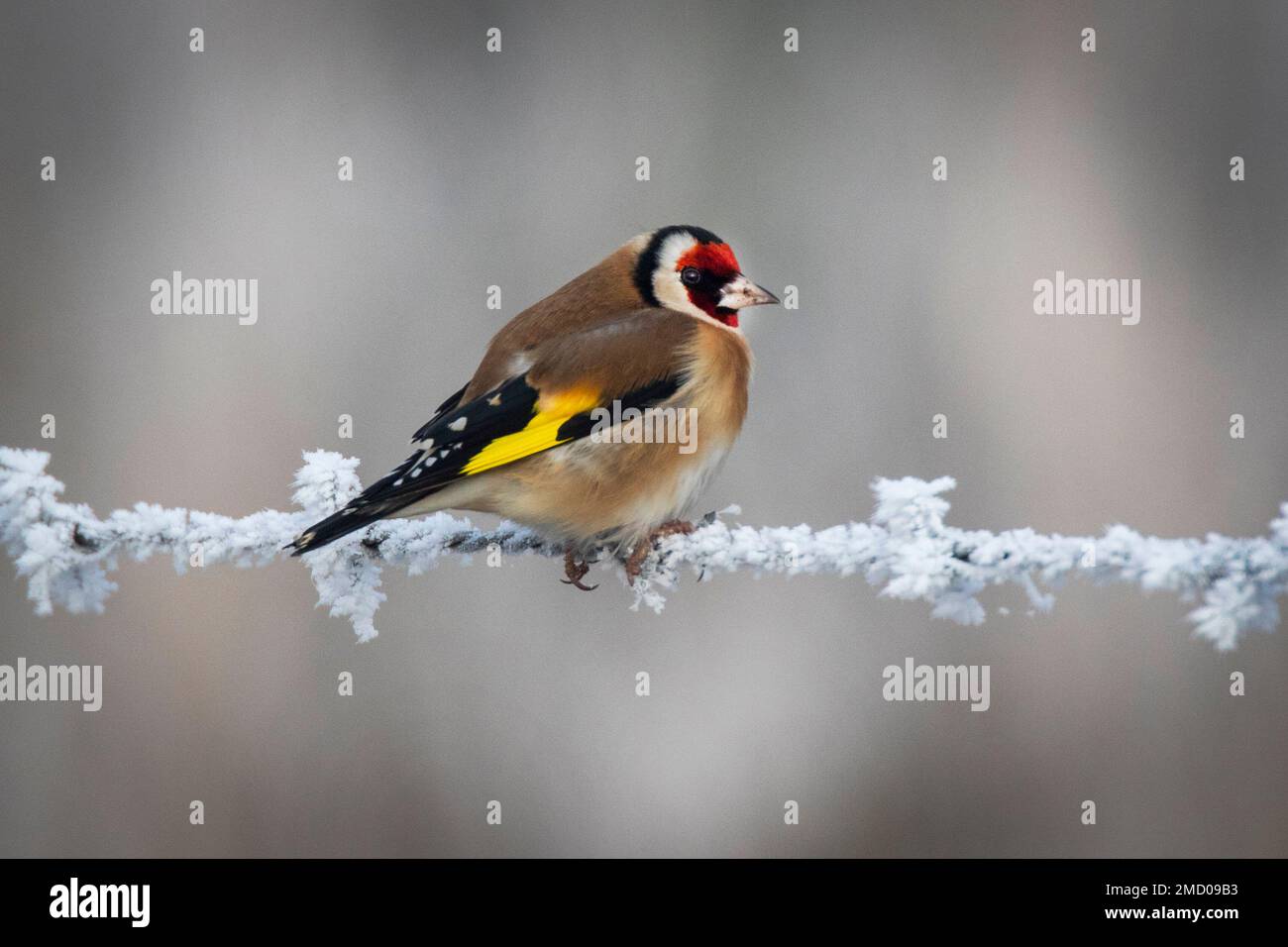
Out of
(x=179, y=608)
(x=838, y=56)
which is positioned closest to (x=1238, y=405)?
(x=838, y=56)

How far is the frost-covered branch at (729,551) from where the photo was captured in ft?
4.78

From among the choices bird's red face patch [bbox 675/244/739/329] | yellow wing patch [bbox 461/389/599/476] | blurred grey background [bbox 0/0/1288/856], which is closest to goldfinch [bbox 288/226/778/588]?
yellow wing patch [bbox 461/389/599/476]

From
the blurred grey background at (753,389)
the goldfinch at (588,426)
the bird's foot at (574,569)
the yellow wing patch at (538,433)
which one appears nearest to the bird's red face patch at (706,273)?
the goldfinch at (588,426)

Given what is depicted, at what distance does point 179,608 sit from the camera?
3709mm

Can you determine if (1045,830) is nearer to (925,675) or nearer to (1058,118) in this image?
(925,675)

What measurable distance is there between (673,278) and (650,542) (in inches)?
24.3

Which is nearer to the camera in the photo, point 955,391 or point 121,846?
point 121,846

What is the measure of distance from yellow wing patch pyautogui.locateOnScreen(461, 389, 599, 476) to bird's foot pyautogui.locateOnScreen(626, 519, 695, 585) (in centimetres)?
25

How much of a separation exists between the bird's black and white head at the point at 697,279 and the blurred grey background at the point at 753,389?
115 cm

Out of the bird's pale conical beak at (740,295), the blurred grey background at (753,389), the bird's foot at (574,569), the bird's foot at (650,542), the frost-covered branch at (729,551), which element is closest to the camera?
the frost-covered branch at (729,551)

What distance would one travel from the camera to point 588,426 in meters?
2.35

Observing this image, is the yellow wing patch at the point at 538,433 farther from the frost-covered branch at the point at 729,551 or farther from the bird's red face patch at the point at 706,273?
the bird's red face patch at the point at 706,273

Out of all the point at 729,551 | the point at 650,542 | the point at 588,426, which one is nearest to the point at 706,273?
the point at 588,426

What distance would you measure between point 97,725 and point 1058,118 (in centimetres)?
357
